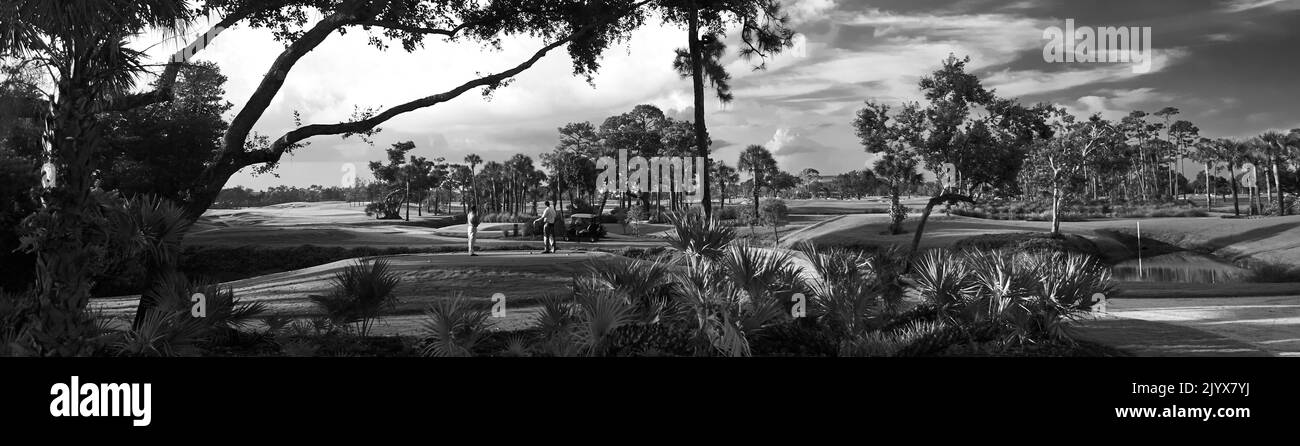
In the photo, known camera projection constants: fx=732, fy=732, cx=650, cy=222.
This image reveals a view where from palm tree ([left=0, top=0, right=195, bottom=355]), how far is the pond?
2720 cm

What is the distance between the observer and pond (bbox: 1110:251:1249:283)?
85.5 ft

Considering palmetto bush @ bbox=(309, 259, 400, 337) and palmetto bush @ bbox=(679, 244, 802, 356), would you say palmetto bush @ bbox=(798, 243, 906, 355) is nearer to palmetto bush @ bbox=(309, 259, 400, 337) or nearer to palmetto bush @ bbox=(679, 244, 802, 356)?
palmetto bush @ bbox=(679, 244, 802, 356)

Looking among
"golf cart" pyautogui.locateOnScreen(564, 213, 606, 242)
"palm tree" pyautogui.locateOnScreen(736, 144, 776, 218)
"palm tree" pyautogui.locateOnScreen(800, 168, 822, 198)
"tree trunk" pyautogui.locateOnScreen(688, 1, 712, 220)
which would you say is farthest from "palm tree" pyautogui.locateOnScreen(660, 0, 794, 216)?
"palm tree" pyautogui.locateOnScreen(800, 168, 822, 198)

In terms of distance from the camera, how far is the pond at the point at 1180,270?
2605 cm

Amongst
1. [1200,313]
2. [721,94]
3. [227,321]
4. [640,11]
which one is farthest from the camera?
[721,94]

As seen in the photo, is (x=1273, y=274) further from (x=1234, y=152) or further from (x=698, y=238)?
(x=1234, y=152)

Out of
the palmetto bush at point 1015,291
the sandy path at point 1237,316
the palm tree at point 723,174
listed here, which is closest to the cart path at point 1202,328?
the sandy path at point 1237,316

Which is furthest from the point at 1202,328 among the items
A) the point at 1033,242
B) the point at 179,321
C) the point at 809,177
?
the point at 809,177

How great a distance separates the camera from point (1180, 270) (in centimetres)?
2869

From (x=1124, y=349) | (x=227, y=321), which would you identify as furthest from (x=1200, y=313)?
(x=227, y=321)

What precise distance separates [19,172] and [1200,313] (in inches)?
1071

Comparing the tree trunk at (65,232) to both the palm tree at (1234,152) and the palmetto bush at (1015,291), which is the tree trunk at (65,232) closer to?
the palmetto bush at (1015,291)
